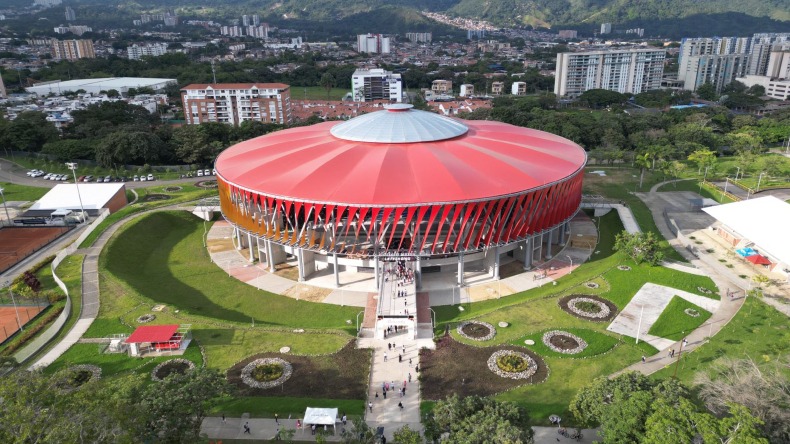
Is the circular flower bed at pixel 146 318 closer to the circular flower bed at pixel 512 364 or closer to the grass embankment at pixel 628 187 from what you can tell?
the circular flower bed at pixel 512 364

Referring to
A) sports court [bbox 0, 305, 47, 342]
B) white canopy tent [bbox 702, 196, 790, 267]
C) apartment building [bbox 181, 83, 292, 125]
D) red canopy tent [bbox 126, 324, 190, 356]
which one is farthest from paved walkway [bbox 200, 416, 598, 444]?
apartment building [bbox 181, 83, 292, 125]

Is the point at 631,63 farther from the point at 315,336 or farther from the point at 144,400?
the point at 144,400

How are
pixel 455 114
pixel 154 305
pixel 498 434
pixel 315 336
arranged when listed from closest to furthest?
pixel 498 434
pixel 315 336
pixel 154 305
pixel 455 114

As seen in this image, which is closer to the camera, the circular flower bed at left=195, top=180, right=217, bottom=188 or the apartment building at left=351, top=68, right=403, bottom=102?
the circular flower bed at left=195, top=180, right=217, bottom=188

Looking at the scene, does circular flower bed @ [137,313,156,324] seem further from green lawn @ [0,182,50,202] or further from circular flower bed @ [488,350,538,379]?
green lawn @ [0,182,50,202]

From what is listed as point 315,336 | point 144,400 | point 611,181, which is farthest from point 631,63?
point 144,400

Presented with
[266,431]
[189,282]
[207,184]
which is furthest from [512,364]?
[207,184]
